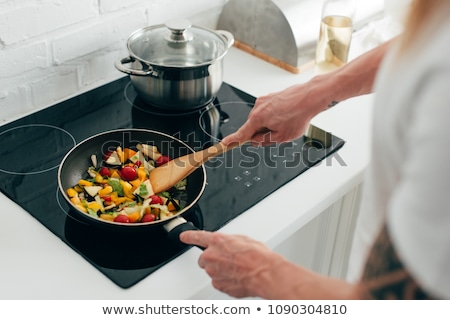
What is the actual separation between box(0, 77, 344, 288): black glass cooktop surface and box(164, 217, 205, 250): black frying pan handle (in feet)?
0.05

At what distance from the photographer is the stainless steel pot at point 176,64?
1.29m

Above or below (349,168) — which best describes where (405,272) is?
above

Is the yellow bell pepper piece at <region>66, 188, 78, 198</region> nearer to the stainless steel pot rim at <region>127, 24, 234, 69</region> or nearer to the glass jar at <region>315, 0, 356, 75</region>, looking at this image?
the stainless steel pot rim at <region>127, 24, 234, 69</region>

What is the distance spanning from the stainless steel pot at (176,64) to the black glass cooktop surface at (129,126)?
51mm

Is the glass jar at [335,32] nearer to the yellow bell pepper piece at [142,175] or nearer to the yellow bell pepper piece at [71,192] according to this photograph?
the yellow bell pepper piece at [142,175]

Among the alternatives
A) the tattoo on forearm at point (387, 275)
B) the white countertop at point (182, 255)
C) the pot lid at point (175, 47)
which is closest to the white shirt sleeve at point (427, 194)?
the tattoo on forearm at point (387, 275)

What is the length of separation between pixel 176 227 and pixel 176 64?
17.6 inches

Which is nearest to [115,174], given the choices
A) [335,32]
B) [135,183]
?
[135,183]

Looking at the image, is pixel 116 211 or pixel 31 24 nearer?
pixel 116 211
